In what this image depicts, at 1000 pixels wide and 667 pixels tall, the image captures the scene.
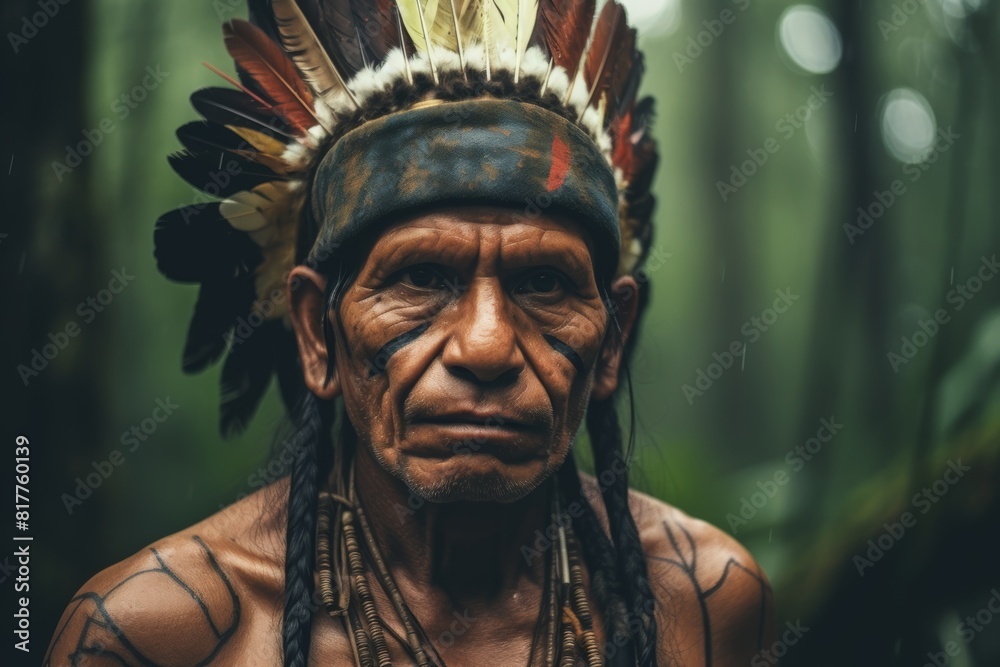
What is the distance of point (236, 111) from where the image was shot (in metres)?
2.79

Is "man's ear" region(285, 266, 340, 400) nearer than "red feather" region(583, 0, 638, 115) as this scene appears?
Yes

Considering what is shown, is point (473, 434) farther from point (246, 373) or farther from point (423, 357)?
point (246, 373)

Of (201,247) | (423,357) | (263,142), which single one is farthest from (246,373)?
(423,357)

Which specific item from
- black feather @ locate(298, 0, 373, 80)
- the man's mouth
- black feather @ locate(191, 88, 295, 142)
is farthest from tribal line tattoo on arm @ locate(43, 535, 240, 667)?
black feather @ locate(298, 0, 373, 80)

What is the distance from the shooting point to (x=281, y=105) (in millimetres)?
2732

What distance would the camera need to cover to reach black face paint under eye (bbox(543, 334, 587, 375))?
7.89 ft

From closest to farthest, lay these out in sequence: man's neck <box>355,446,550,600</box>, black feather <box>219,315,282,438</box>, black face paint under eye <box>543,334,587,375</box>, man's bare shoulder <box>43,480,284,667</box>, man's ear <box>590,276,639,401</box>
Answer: man's bare shoulder <box>43,480,284,667</box>
black face paint under eye <box>543,334,587,375</box>
man's neck <box>355,446,550,600</box>
man's ear <box>590,276,639,401</box>
black feather <box>219,315,282,438</box>

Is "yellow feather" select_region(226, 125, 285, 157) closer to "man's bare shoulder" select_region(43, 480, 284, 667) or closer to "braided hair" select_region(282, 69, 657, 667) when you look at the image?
"braided hair" select_region(282, 69, 657, 667)

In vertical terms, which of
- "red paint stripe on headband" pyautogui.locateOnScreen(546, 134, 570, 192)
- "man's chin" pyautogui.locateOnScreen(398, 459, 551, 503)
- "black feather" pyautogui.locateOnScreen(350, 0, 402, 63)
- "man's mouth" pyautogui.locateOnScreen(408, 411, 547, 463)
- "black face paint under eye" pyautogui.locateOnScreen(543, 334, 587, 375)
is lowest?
"man's chin" pyautogui.locateOnScreen(398, 459, 551, 503)

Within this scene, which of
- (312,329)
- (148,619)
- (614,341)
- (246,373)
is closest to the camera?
(148,619)

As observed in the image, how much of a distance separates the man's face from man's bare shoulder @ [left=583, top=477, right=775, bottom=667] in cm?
68

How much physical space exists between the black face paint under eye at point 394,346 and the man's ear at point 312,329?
11.5 inches

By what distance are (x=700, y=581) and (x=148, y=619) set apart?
5.21 feet

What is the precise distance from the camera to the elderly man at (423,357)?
230 centimetres
